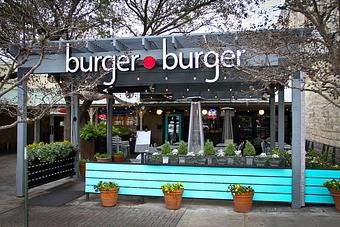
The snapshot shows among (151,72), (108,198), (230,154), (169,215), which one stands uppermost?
(151,72)

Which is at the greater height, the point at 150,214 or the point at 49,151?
the point at 49,151

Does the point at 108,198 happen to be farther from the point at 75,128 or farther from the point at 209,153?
the point at 75,128

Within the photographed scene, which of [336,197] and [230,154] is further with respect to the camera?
[230,154]

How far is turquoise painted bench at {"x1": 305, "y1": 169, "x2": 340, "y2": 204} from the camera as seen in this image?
8.58 metres

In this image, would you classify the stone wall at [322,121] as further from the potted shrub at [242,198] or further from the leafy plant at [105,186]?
the leafy plant at [105,186]

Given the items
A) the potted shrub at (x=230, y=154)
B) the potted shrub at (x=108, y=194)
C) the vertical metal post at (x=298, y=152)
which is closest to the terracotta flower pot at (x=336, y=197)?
the vertical metal post at (x=298, y=152)

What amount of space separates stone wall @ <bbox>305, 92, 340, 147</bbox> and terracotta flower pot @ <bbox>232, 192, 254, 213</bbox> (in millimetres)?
3789

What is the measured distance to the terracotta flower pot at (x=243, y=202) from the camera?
815 centimetres

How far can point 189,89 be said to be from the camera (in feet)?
47.4

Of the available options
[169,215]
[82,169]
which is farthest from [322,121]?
[169,215]

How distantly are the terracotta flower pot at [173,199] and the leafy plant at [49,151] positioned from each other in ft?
11.9

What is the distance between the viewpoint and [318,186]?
8609mm

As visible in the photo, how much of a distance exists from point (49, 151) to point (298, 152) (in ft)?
20.6

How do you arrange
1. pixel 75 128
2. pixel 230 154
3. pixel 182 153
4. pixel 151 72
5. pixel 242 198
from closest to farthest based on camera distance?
pixel 242 198, pixel 230 154, pixel 182 153, pixel 151 72, pixel 75 128
